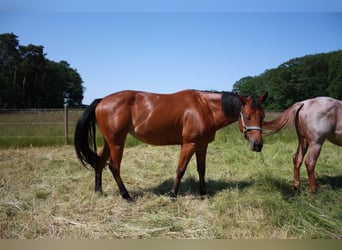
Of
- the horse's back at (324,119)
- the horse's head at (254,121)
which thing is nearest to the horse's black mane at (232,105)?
the horse's head at (254,121)

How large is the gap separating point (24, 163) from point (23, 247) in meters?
3.44

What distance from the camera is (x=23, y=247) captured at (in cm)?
229

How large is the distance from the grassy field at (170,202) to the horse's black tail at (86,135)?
1.72ft

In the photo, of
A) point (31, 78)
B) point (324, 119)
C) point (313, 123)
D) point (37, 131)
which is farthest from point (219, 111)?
point (37, 131)

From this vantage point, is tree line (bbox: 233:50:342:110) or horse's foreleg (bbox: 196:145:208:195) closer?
tree line (bbox: 233:50:342:110)

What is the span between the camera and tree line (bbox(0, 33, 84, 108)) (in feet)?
10.3

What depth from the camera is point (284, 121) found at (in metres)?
3.79

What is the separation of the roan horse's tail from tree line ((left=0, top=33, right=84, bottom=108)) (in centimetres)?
279

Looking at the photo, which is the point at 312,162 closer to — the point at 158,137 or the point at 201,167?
the point at 201,167

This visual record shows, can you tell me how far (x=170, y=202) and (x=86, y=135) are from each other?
1.59 m

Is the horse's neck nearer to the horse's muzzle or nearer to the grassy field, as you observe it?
the horse's muzzle

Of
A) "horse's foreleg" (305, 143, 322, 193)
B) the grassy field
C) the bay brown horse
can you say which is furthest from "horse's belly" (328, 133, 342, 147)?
the grassy field

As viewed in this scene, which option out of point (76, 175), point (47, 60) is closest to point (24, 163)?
point (76, 175)

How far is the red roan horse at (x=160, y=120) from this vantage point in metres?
3.48
